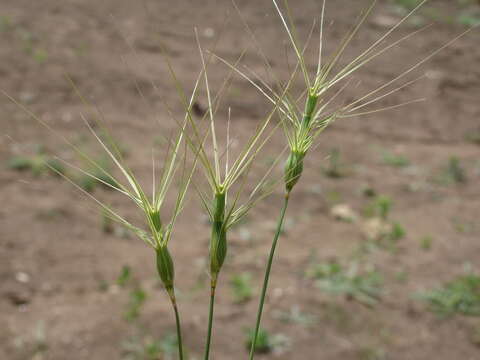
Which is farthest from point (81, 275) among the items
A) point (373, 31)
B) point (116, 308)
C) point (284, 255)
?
point (373, 31)

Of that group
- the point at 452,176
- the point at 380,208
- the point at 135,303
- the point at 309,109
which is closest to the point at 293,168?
the point at 309,109

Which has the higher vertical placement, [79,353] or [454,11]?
[454,11]

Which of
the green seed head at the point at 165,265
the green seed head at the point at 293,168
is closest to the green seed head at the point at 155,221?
the green seed head at the point at 165,265

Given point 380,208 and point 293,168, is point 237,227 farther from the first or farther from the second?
point 293,168

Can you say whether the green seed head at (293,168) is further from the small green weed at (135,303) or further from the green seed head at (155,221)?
the small green weed at (135,303)

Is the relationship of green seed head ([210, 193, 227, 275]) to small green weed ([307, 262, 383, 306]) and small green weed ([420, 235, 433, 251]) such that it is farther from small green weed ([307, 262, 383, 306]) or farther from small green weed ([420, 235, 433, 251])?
small green weed ([420, 235, 433, 251])

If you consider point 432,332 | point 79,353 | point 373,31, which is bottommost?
point 79,353

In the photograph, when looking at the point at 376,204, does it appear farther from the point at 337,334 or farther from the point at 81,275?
the point at 81,275

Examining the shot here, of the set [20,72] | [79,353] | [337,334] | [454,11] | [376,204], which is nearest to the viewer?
[79,353]
